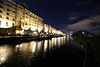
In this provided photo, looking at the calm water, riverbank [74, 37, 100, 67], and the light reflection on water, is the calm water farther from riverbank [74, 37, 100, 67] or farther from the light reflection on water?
riverbank [74, 37, 100, 67]

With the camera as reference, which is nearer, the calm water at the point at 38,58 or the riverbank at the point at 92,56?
the riverbank at the point at 92,56

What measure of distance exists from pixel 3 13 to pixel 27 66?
34.2 metres

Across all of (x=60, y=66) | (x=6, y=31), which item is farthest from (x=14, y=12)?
(x=60, y=66)

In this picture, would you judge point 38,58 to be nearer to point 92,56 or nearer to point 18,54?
point 18,54

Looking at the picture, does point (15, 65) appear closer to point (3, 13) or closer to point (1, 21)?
point (1, 21)

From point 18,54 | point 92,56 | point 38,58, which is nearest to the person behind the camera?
point 92,56

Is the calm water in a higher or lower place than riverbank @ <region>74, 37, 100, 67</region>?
lower

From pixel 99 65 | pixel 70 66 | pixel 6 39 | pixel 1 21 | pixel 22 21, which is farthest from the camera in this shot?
pixel 22 21

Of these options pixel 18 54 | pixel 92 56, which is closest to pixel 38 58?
pixel 18 54

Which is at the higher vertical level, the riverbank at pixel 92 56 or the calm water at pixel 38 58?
the riverbank at pixel 92 56

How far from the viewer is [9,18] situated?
29.8 m

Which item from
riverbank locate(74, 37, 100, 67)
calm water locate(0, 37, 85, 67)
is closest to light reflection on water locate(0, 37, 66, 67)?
calm water locate(0, 37, 85, 67)

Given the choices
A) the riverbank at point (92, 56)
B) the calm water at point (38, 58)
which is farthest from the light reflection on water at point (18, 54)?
the riverbank at point (92, 56)

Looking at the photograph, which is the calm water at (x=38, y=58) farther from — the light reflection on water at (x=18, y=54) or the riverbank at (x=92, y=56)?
the riverbank at (x=92, y=56)
